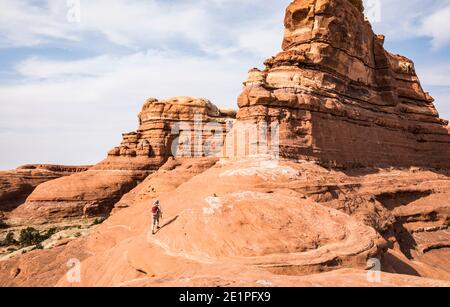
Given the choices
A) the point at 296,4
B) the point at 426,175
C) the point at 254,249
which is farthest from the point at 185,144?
the point at 254,249

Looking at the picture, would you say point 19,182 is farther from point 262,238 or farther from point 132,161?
point 262,238

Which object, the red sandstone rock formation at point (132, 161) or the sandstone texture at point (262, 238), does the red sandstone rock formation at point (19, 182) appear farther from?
the sandstone texture at point (262, 238)

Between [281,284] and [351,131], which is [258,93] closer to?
[351,131]


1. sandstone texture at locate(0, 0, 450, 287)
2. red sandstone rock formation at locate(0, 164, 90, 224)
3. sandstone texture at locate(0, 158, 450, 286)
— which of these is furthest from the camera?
red sandstone rock formation at locate(0, 164, 90, 224)

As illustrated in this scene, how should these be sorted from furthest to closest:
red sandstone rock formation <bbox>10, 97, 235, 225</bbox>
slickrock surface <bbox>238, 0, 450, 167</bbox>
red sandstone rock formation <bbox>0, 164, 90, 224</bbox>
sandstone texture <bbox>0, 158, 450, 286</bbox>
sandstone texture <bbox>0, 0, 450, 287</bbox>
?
1. red sandstone rock formation <bbox>0, 164, 90, 224</bbox>
2. red sandstone rock formation <bbox>10, 97, 235, 225</bbox>
3. slickrock surface <bbox>238, 0, 450, 167</bbox>
4. sandstone texture <bbox>0, 0, 450, 287</bbox>
5. sandstone texture <bbox>0, 158, 450, 286</bbox>

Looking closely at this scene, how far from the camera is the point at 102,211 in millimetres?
37156

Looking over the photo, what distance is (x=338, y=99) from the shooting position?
24.1 m

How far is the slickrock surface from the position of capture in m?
21.1

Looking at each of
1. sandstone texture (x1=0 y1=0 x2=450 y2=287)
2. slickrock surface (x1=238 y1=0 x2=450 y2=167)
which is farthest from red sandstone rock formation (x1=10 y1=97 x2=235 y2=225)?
slickrock surface (x1=238 y1=0 x2=450 y2=167)

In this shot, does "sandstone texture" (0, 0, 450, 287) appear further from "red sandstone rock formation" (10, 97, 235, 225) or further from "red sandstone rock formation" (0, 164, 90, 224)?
"red sandstone rock formation" (0, 164, 90, 224)

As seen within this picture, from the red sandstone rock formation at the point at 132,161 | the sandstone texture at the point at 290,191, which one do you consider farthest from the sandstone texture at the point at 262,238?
the red sandstone rock formation at the point at 132,161

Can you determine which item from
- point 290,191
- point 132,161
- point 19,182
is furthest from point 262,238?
point 19,182

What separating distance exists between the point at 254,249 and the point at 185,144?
34658 mm

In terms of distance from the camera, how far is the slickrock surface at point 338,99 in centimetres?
2108
